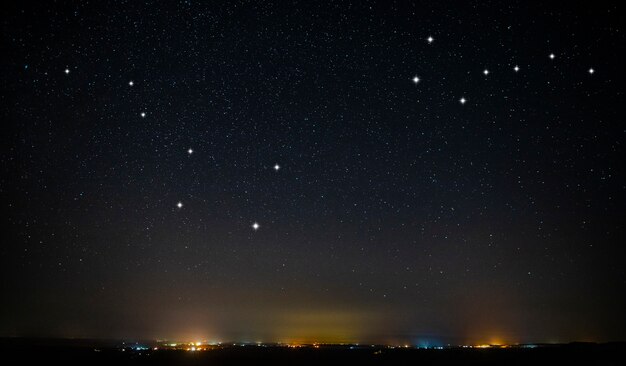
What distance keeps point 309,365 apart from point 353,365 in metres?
2.51

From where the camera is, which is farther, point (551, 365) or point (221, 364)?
point (221, 364)

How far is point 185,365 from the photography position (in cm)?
2288

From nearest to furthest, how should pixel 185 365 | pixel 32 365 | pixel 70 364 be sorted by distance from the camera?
pixel 32 365
pixel 70 364
pixel 185 365

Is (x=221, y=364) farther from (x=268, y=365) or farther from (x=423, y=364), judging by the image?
(x=423, y=364)

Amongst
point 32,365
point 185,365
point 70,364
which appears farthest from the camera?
point 185,365

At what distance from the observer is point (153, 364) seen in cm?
2361

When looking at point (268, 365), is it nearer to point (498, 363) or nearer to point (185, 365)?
point (185, 365)

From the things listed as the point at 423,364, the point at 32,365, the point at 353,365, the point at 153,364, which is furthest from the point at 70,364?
the point at 423,364

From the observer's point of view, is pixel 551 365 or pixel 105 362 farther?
pixel 105 362

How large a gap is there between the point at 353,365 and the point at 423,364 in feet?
12.8

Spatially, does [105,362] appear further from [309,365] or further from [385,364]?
[385,364]

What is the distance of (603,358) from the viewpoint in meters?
21.9

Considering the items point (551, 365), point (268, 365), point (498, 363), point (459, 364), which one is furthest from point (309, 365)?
point (551, 365)

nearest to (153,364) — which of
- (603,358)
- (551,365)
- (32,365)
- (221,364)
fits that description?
(221,364)
